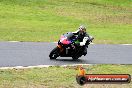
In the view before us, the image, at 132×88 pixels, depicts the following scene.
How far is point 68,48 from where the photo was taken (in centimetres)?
1838

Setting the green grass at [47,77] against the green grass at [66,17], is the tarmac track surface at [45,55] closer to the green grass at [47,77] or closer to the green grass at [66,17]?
the green grass at [47,77]

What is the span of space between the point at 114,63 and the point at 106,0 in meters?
44.9

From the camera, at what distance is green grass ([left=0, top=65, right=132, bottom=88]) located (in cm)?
1237

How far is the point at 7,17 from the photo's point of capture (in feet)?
142

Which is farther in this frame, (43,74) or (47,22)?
(47,22)

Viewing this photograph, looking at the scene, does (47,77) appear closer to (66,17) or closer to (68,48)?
(68,48)

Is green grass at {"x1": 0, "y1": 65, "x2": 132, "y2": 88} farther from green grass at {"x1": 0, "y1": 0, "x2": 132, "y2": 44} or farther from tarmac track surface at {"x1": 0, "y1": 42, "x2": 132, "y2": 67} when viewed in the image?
green grass at {"x1": 0, "y1": 0, "x2": 132, "y2": 44}

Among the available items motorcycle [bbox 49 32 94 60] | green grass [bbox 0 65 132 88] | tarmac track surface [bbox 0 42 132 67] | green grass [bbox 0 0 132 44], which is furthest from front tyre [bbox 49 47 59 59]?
green grass [bbox 0 0 132 44]

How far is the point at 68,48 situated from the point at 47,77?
478 cm

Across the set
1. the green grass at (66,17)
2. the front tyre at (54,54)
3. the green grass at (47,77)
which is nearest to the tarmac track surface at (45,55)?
the front tyre at (54,54)

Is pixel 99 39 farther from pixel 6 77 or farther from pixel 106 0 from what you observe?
pixel 106 0

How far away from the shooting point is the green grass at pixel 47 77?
40.6 ft

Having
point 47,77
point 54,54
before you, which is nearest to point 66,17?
point 54,54

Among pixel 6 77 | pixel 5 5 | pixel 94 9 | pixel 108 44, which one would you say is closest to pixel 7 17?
pixel 5 5
